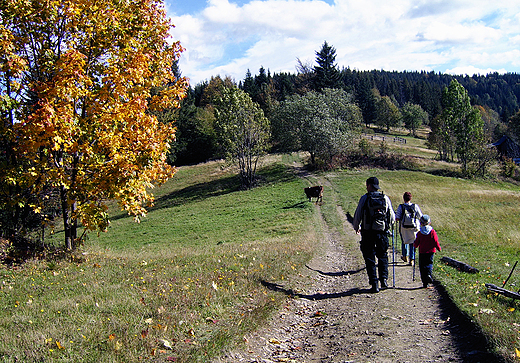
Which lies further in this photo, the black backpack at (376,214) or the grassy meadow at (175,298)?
the black backpack at (376,214)

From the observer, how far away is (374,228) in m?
8.00

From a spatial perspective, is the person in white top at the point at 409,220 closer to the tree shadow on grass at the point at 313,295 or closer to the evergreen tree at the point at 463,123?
the tree shadow on grass at the point at 313,295

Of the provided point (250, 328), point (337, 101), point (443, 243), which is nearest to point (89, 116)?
point (250, 328)

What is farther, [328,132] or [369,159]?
[369,159]

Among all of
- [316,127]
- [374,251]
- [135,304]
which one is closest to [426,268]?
[374,251]

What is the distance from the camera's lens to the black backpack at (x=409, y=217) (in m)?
10.6

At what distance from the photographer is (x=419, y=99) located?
519ft

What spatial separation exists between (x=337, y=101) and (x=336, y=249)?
1734 inches

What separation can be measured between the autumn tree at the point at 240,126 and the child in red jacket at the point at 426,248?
111 ft

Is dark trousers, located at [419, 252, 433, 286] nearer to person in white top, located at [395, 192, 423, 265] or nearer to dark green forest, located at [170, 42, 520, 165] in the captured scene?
person in white top, located at [395, 192, 423, 265]

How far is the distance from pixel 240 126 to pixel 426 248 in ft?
116

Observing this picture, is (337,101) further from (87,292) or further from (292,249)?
(87,292)

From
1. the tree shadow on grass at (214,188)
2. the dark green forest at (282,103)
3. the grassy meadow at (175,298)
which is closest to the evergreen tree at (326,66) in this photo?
the dark green forest at (282,103)

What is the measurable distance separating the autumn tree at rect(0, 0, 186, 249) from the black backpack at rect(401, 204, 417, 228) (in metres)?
7.27
